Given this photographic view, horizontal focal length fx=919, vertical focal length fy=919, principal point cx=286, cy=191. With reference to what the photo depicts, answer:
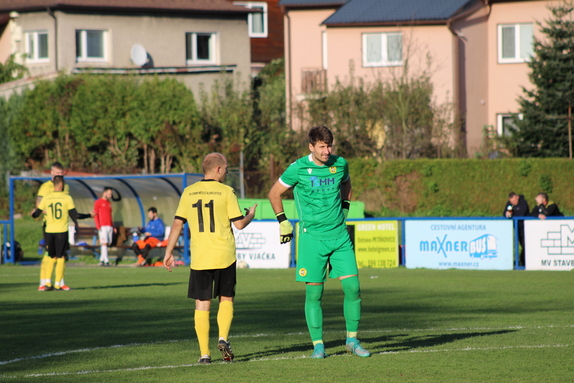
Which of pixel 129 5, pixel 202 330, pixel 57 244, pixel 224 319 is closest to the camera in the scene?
pixel 202 330

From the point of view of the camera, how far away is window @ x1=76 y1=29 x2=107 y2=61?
41.7m

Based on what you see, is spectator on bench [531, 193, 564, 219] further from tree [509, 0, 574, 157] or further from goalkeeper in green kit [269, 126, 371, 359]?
goalkeeper in green kit [269, 126, 371, 359]

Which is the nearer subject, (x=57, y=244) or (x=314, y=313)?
(x=314, y=313)

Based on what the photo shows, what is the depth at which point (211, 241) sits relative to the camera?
850cm

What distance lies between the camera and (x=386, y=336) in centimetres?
1008

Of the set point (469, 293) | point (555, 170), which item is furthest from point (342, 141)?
point (469, 293)

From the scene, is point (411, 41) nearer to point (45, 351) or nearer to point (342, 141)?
point (342, 141)

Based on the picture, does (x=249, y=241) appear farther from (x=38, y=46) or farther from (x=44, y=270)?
(x=38, y=46)

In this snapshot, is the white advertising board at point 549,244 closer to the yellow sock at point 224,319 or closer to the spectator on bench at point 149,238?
the spectator on bench at point 149,238

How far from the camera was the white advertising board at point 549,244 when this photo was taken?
20.4 metres

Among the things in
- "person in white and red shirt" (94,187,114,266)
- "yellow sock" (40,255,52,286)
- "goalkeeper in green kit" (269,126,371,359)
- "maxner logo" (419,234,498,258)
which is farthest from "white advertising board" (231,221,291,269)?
"goalkeeper in green kit" (269,126,371,359)

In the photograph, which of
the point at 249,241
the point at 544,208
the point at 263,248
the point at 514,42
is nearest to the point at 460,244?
the point at 544,208

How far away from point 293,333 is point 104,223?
52.2 feet

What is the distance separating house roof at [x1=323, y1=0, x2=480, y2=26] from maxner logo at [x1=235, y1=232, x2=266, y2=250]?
60.3 ft
